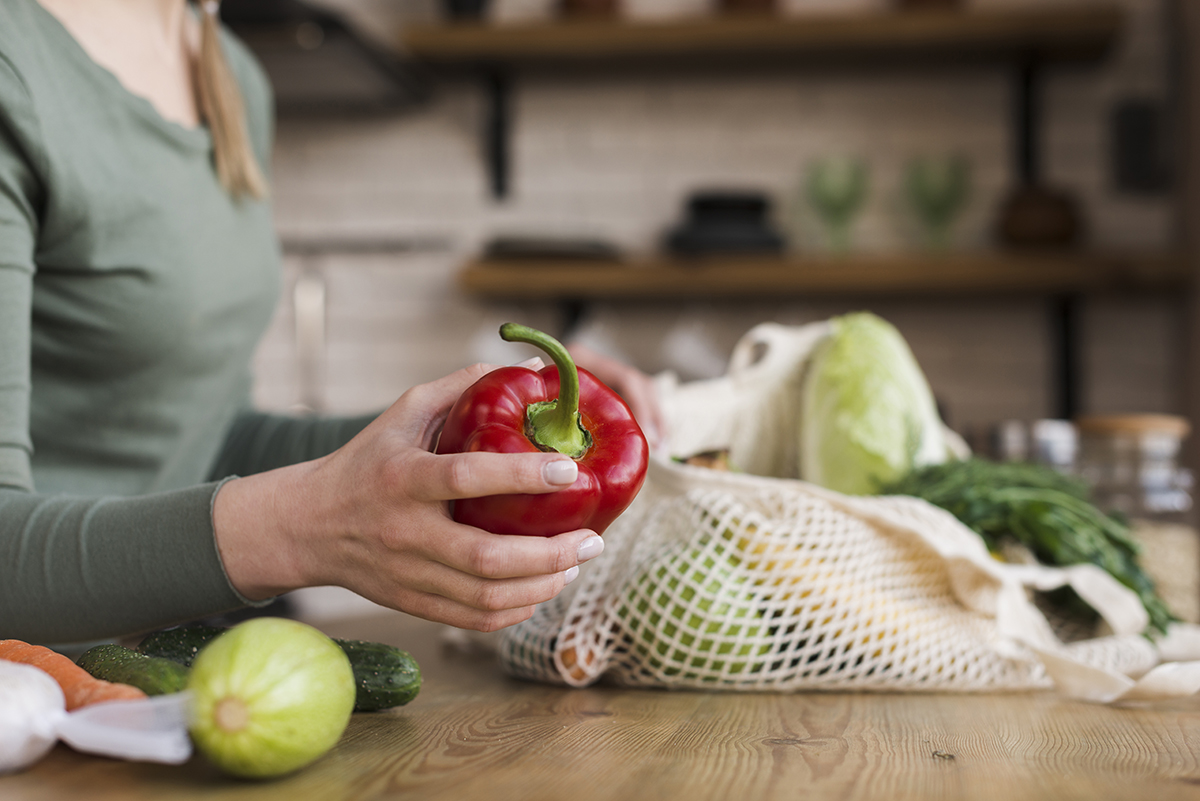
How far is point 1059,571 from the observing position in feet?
2.60

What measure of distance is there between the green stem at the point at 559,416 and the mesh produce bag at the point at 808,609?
204 mm

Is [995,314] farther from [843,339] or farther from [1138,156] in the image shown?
[843,339]

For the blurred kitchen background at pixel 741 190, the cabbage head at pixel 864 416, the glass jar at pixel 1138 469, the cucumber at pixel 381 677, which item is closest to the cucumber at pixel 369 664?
the cucumber at pixel 381 677

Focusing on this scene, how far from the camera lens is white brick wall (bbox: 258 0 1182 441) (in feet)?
9.15

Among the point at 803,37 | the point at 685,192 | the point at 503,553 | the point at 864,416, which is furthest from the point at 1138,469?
the point at 685,192

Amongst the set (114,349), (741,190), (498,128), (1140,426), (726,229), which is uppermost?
(498,128)

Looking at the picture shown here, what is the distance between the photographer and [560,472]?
1.63 ft

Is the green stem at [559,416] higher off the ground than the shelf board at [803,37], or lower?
lower

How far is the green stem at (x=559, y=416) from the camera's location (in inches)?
20.5

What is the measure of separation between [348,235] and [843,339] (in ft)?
7.07

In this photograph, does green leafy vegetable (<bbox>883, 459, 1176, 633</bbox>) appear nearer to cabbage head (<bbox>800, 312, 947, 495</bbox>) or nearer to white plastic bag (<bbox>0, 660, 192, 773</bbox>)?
cabbage head (<bbox>800, 312, 947, 495</bbox>)

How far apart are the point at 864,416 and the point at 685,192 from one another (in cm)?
196

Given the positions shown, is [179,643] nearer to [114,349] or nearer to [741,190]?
[114,349]

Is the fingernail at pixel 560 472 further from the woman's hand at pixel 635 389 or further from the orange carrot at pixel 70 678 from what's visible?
the woman's hand at pixel 635 389
